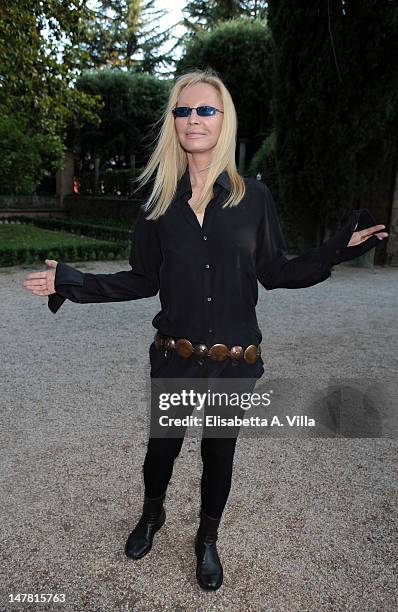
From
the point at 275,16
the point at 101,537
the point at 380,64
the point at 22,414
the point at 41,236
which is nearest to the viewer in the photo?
the point at 101,537

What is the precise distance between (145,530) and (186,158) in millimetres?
1892

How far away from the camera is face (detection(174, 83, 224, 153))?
207cm

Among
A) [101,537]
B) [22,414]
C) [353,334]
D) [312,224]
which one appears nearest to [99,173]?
[312,224]

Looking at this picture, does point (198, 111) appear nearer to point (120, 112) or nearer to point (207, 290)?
point (207, 290)

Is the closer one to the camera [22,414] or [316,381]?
[22,414]

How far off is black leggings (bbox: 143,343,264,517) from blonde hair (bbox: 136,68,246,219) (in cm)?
68

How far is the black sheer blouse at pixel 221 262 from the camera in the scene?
6.88 feet

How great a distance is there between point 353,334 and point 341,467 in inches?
145

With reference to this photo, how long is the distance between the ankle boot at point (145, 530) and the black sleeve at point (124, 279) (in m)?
1.07

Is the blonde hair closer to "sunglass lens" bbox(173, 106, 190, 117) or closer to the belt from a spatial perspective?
"sunglass lens" bbox(173, 106, 190, 117)

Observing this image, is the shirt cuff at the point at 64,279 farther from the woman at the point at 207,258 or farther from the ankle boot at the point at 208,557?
the ankle boot at the point at 208,557

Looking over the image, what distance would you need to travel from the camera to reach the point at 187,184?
221 centimetres

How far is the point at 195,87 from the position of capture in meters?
2.10

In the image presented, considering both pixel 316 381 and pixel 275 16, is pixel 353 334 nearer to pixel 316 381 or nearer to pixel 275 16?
pixel 316 381
